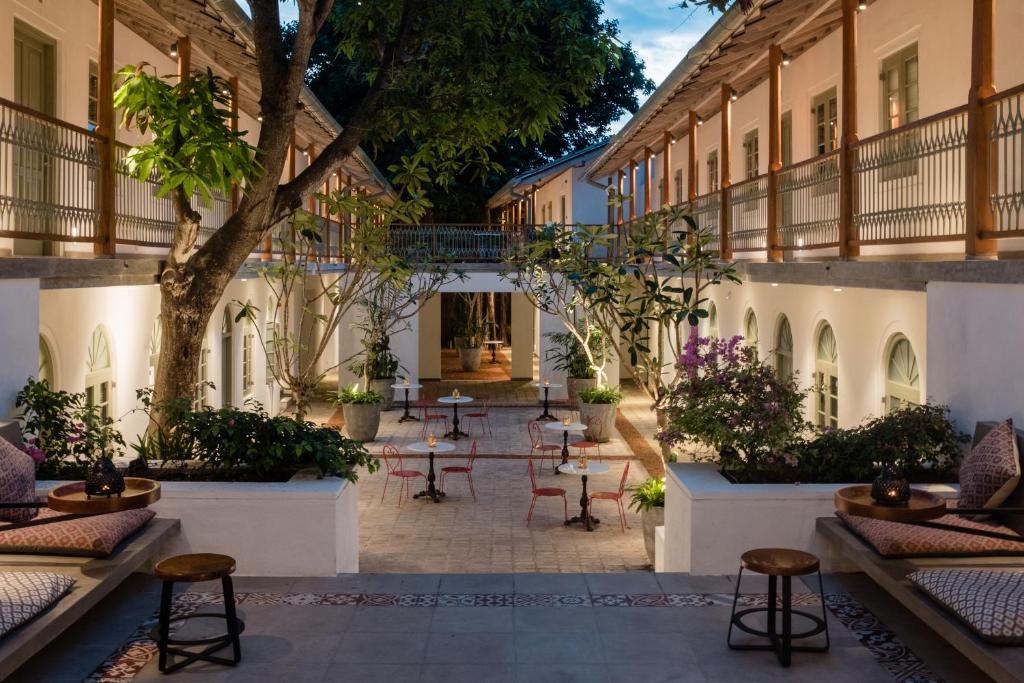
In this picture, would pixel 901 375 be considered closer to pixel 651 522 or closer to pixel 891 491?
pixel 651 522

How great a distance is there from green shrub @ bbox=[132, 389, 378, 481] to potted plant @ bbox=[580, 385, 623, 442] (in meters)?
12.4

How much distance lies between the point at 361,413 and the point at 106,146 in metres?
10.7

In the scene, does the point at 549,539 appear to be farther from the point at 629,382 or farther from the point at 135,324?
the point at 629,382

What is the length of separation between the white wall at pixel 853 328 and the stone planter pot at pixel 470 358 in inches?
718

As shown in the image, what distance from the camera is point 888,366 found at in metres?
12.1

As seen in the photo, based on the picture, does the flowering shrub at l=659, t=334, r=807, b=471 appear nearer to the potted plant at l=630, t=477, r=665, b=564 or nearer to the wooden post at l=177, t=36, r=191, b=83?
the potted plant at l=630, t=477, r=665, b=564

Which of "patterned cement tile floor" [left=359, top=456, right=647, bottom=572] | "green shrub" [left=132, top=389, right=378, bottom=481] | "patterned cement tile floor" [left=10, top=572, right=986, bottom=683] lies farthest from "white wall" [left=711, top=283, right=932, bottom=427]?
"green shrub" [left=132, top=389, right=378, bottom=481]

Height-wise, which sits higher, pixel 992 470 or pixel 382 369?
pixel 382 369

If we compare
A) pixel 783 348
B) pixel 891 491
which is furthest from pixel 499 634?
pixel 783 348

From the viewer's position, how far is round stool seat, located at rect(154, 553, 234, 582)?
600cm

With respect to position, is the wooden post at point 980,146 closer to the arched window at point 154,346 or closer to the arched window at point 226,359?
the arched window at point 154,346

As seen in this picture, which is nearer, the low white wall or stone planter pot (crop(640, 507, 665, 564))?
the low white wall

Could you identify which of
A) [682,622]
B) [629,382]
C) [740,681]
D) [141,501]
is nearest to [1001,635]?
[740,681]

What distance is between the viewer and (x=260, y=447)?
8914mm
